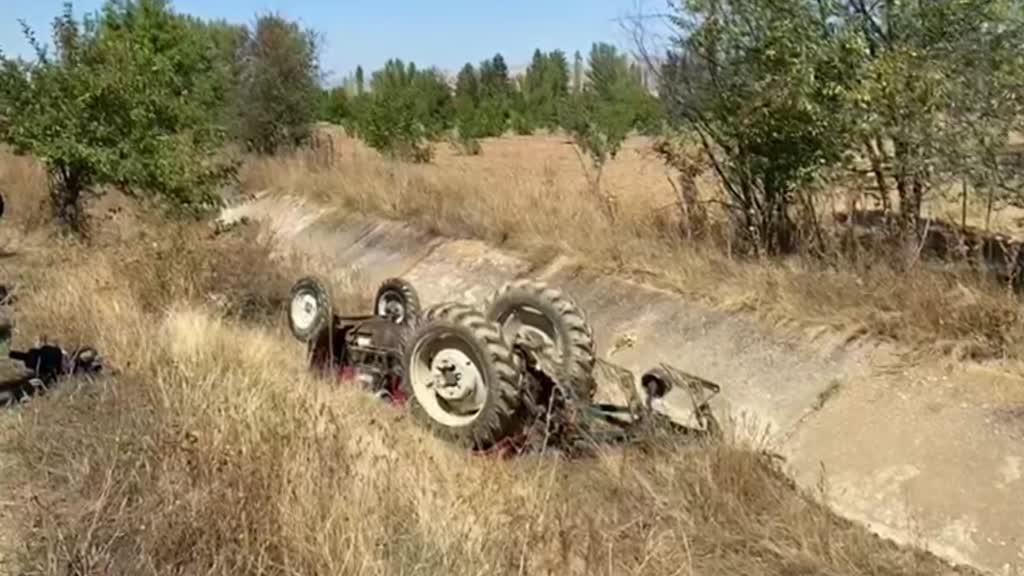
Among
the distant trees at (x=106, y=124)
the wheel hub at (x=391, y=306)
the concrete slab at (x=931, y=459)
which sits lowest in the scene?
the concrete slab at (x=931, y=459)

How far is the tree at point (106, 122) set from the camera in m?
14.7

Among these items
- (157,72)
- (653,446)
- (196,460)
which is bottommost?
(653,446)

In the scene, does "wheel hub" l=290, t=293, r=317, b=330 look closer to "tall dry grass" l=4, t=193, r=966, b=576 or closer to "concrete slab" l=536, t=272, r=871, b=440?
"tall dry grass" l=4, t=193, r=966, b=576

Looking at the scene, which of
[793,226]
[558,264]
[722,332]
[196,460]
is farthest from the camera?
[558,264]

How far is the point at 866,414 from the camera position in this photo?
24.2 ft

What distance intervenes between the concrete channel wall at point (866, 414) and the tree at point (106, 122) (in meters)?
6.81

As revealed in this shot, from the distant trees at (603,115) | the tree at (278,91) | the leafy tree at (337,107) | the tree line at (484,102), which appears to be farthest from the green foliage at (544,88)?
the tree at (278,91)

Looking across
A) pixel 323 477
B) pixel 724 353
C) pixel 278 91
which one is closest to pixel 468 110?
pixel 278 91

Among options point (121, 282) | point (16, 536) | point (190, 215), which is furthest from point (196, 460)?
point (190, 215)

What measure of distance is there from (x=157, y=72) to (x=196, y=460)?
39.1ft

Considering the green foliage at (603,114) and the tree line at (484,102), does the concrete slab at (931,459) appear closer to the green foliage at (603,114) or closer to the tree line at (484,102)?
the tree line at (484,102)

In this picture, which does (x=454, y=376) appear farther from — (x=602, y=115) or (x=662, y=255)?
(x=602, y=115)

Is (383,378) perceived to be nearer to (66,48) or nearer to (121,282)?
(121,282)

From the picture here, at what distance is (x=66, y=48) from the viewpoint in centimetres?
1551
